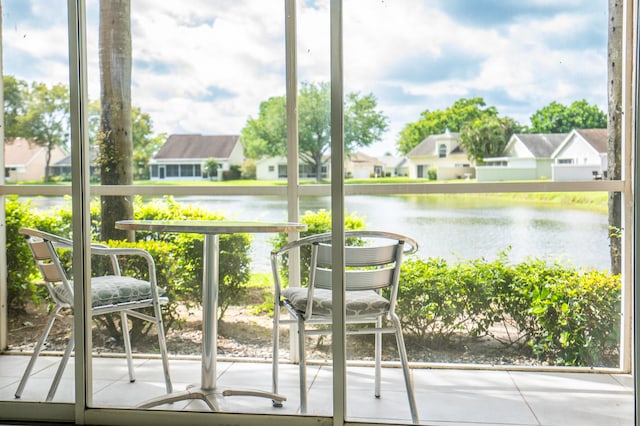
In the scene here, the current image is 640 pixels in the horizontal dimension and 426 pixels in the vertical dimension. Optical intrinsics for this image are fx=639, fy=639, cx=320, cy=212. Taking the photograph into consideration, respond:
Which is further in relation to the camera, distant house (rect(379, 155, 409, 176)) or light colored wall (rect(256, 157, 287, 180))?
light colored wall (rect(256, 157, 287, 180))

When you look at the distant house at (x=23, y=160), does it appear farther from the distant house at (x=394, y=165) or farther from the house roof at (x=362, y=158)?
the distant house at (x=394, y=165)

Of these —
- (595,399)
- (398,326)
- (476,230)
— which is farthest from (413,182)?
(595,399)

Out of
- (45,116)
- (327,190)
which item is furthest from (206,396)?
(45,116)

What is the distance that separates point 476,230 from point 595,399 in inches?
37.1

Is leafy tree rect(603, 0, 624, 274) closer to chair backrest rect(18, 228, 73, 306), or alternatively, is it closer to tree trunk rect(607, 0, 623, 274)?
tree trunk rect(607, 0, 623, 274)

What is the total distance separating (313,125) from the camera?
3.45 meters

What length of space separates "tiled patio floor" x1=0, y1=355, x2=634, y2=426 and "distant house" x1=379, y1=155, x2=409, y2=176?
0.98 metres

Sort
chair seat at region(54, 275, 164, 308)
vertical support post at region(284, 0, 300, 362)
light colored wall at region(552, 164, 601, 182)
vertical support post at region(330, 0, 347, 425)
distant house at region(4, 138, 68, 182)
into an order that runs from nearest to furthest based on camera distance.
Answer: vertical support post at region(330, 0, 347, 425) → chair seat at region(54, 275, 164, 308) → light colored wall at region(552, 164, 601, 182) → vertical support post at region(284, 0, 300, 362) → distant house at region(4, 138, 68, 182)

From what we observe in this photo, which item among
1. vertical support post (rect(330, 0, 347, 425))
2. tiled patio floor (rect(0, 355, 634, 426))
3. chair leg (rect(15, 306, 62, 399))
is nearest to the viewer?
vertical support post (rect(330, 0, 347, 425))

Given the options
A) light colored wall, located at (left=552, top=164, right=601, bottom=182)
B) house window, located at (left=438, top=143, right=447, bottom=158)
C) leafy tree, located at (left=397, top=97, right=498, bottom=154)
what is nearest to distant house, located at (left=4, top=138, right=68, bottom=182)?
leafy tree, located at (left=397, top=97, right=498, bottom=154)

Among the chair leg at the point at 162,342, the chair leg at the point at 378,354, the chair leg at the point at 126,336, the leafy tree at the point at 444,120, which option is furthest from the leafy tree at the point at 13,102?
the chair leg at the point at 378,354

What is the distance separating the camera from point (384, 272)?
9.49 feet

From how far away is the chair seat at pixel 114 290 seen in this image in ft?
9.74

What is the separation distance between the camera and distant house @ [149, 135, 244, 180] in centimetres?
353
